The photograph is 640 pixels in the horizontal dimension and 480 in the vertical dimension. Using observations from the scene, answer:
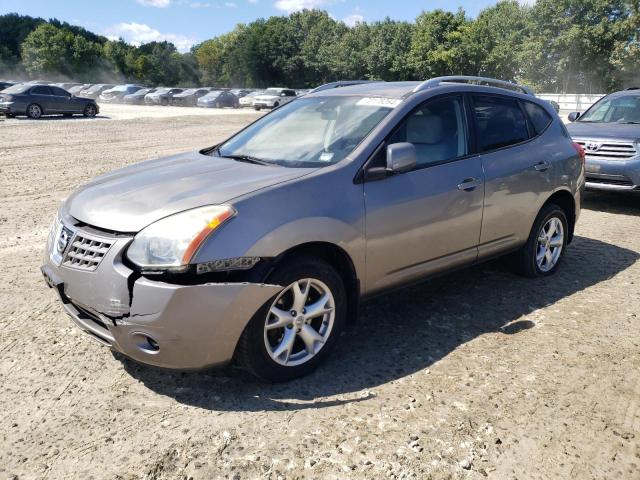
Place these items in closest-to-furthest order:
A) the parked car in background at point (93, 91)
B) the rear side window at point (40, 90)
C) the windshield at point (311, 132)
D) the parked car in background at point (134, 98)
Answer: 1. the windshield at point (311, 132)
2. the rear side window at point (40, 90)
3. the parked car in background at point (134, 98)
4. the parked car in background at point (93, 91)

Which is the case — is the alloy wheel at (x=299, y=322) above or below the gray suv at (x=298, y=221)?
below

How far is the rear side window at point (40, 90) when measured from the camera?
79.4ft

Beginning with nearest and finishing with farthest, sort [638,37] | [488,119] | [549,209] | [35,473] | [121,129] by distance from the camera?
[35,473], [488,119], [549,209], [121,129], [638,37]

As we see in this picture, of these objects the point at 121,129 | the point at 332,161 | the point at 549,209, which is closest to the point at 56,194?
the point at 332,161

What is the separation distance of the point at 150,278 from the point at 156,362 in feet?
1.52

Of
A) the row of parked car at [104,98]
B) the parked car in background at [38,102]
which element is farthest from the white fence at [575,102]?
the parked car in background at [38,102]

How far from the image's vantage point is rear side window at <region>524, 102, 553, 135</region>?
16.6 feet

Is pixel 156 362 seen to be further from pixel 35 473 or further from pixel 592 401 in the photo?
pixel 592 401

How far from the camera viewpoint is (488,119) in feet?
14.9

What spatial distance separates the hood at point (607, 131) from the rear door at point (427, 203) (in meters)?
4.89

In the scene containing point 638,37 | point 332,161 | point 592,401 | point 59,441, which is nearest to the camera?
point 59,441

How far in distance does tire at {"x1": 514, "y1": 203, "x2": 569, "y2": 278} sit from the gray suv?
4 cm

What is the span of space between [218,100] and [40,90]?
19.2 metres

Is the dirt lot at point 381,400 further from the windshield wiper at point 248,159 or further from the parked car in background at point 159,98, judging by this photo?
the parked car in background at point 159,98
